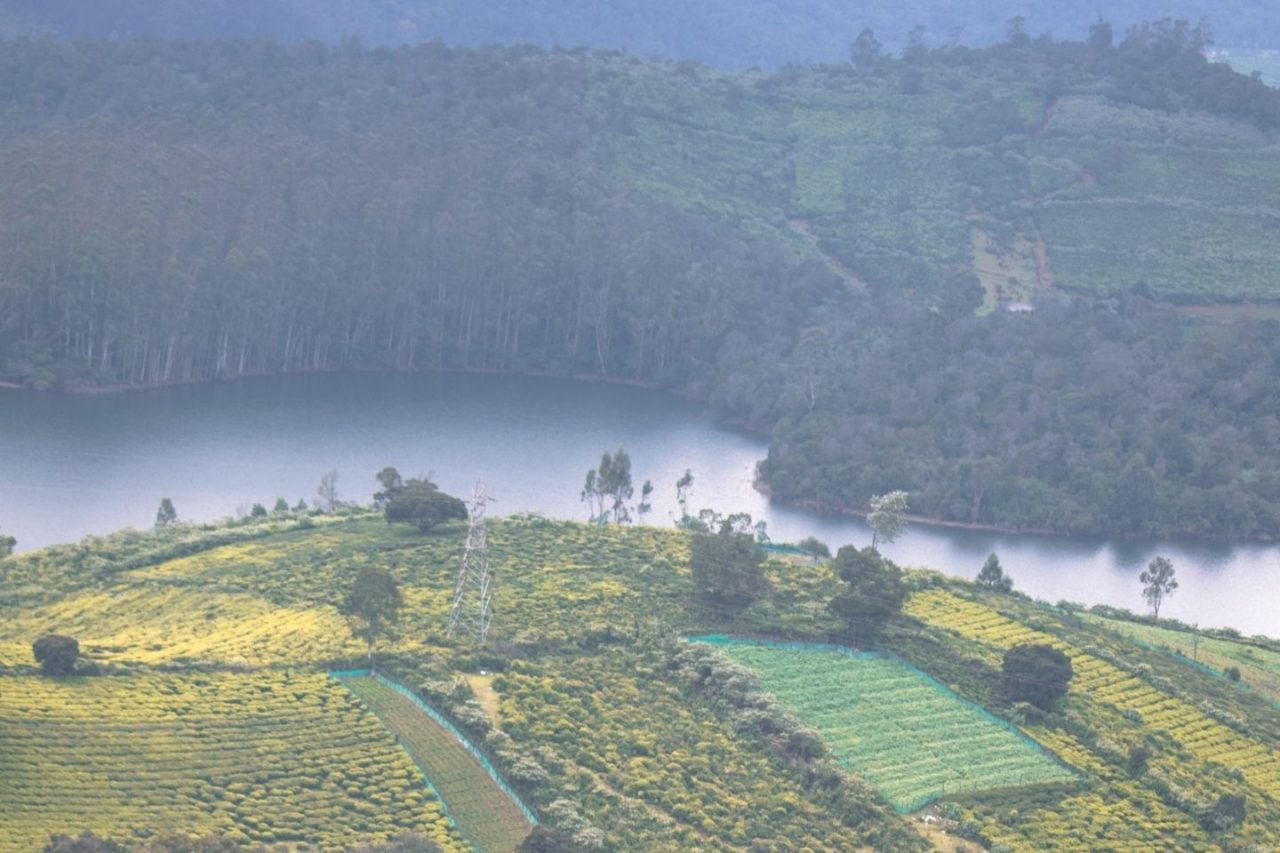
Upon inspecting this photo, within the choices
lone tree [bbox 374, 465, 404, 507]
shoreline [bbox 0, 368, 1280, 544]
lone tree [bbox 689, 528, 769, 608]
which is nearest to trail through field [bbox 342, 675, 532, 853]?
lone tree [bbox 689, 528, 769, 608]

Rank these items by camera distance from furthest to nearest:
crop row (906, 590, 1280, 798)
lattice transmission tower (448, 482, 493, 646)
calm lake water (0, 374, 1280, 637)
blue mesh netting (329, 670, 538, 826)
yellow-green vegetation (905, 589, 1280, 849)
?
calm lake water (0, 374, 1280, 637), lattice transmission tower (448, 482, 493, 646), crop row (906, 590, 1280, 798), yellow-green vegetation (905, 589, 1280, 849), blue mesh netting (329, 670, 538, 826)

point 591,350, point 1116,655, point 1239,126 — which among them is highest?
point 1239,126

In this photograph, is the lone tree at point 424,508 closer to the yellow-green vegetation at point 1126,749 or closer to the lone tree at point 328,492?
the lone tree at point 328,492

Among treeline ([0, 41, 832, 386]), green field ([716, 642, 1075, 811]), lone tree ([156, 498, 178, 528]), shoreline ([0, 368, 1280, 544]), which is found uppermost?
treeline ([0, 41, 832, 386])

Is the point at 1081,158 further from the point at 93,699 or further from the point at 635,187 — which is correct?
the point at 93,699

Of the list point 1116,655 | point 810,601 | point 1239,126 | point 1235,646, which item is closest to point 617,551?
point 810,601

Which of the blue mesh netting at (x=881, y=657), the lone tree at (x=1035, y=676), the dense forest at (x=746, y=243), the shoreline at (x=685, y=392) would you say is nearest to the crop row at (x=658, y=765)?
the blue mesh netting at (x=881, y=657)

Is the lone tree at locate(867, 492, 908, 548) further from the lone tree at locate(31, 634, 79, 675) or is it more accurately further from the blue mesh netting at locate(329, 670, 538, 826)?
the lone tree at locate(31, 634, 79, 675)
